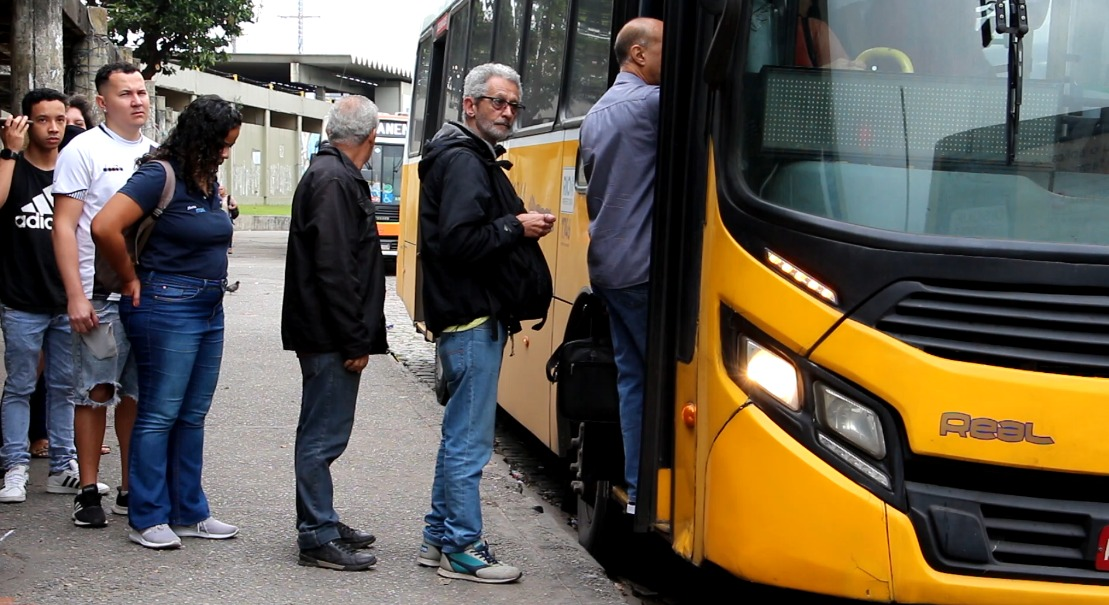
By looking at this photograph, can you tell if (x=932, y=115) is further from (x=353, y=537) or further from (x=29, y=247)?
(x=29, y=247)

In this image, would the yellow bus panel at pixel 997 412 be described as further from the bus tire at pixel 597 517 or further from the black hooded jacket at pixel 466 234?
the bus tire at pixel 597 517

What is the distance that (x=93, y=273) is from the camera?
20.4 ft

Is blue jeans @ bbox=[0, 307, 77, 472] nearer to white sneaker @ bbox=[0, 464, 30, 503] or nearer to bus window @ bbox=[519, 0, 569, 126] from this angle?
white sneaker @ bbox=[0, 464, 30, 503]

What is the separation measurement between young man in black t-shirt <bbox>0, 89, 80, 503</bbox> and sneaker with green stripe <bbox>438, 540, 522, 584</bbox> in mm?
2159

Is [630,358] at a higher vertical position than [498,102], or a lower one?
lower

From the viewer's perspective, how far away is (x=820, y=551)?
3.88 m

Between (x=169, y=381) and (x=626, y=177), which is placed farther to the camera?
(x=169, y=381)

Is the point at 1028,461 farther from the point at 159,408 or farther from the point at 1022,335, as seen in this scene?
the point at 159,408

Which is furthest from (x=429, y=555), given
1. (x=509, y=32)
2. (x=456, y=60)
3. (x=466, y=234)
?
(x=456, y=60)

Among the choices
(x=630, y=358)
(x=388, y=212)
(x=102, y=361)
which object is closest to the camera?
(x=630, y=358)

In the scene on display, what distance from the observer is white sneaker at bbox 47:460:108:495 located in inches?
265

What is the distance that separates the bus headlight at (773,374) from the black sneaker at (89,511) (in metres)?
3.34

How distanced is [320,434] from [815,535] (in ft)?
7.67

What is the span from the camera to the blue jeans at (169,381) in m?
5.57
